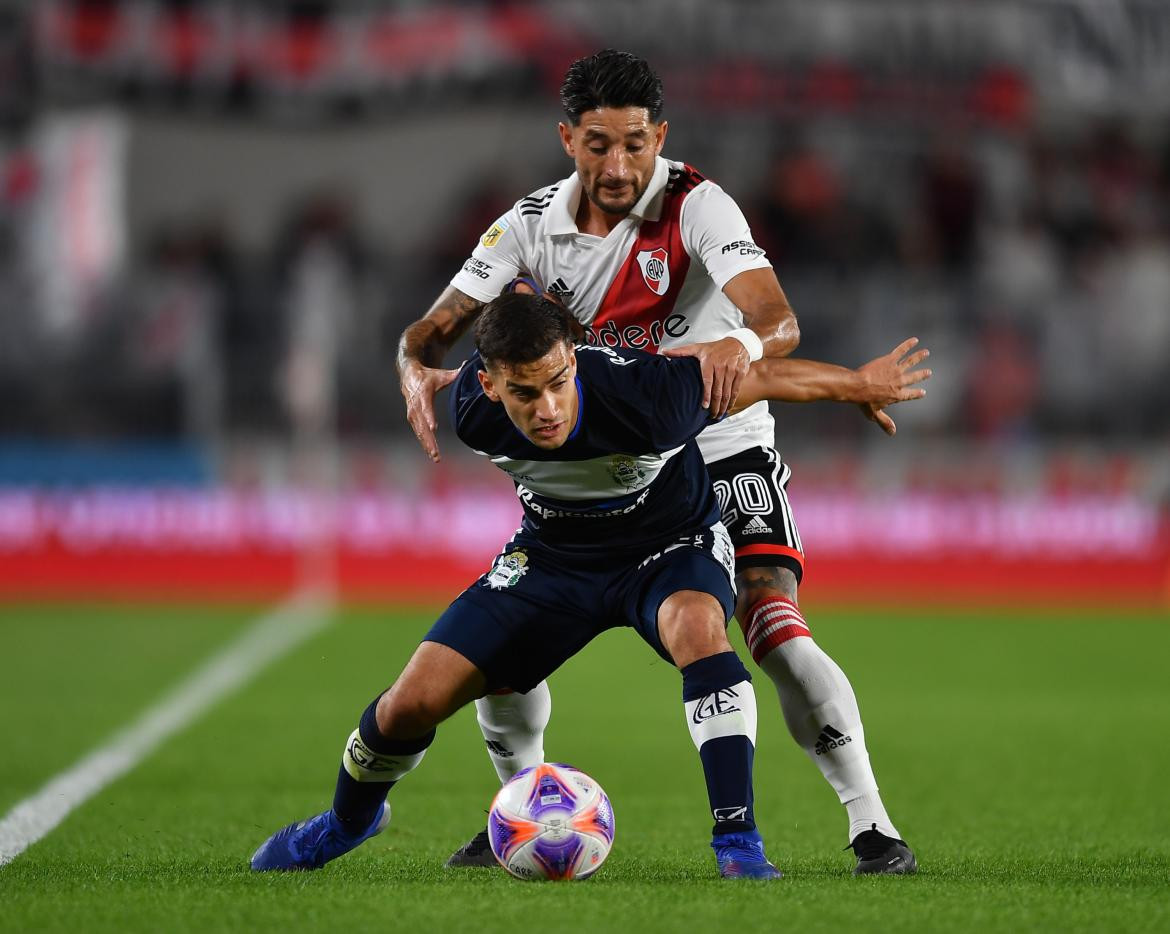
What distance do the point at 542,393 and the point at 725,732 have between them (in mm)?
1071

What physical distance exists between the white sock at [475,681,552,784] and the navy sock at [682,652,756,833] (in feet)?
2.96

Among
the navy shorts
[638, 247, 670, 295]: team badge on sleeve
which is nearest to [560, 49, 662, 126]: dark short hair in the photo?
[638, 247, 670, 295]: team badge on sleeve

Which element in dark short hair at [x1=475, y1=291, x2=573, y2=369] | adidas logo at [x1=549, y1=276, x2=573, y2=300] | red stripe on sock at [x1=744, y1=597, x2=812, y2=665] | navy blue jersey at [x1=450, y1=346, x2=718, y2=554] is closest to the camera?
dark short hair at [x1=475, y1=291, x2=573, y2=369]

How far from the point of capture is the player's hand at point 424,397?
5449 millimetres

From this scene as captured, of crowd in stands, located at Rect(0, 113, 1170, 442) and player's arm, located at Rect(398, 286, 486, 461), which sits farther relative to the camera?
crowd in stands, located at Rect(0, 113, 1170, 442)

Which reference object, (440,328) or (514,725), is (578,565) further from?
(440,328)

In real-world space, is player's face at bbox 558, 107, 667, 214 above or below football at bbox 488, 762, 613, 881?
above

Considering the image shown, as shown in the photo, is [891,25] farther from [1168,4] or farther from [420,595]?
[420,595]

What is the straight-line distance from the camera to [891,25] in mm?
18984

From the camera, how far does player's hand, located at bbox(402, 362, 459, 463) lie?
17.9 feet

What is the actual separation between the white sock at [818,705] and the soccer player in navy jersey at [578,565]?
1.18 ft

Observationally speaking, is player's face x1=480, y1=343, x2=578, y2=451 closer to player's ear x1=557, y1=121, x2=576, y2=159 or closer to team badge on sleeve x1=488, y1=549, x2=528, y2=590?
team badge on sleeve x1=488, y1=549, x2=528, y2=590

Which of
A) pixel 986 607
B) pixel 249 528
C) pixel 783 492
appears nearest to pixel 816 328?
pixel 986 607


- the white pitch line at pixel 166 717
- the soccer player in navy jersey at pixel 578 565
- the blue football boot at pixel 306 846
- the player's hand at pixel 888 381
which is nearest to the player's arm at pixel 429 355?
the soccer player in navy jersey at pixel 578 565
